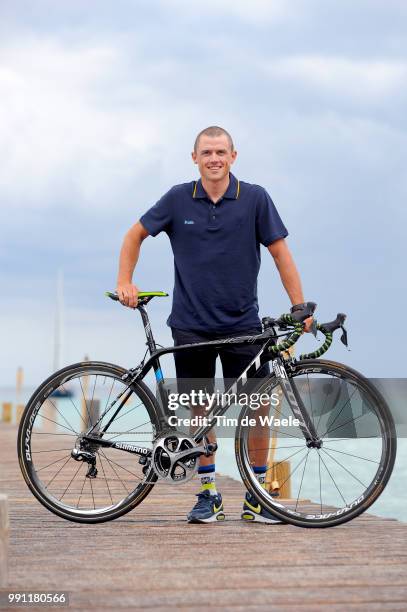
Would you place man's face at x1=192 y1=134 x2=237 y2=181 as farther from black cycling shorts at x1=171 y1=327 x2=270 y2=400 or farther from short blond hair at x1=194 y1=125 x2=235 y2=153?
black cycling shorts at x1=171 y1=327 x2=270 y2=400

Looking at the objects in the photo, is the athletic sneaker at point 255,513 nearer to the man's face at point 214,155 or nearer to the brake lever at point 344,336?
the brake lever at point 344,336

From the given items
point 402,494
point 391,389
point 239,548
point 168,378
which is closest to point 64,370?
point 168,378

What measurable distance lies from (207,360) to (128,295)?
1.64 feet

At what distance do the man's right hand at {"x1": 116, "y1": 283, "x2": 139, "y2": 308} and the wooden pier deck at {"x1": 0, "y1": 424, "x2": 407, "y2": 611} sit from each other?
104cm

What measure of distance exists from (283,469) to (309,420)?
95.3 inches

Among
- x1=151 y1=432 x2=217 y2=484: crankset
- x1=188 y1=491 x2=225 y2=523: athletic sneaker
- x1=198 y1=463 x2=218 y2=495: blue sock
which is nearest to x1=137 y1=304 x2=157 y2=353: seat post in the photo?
x1=151 y1=432 x2=217 y2=484: crankset

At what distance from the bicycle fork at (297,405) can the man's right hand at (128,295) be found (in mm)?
719

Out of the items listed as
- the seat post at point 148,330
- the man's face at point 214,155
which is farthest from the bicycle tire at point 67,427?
the man's face at point 214,155

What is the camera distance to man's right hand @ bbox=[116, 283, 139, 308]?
4859mm

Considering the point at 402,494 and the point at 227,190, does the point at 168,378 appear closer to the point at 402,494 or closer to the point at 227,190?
the point at 227,190

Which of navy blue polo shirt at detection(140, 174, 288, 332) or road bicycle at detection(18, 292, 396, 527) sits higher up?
navy blue polo shirt at detection(140, 174, 288, 332)

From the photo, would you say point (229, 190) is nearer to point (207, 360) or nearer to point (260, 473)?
point (207, 360)

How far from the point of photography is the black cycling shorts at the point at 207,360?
489 centimetres

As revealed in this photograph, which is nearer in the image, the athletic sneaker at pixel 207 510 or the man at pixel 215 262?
the man at pixel 215 262
